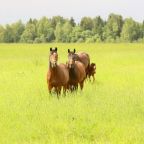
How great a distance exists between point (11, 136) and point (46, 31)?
301 feet

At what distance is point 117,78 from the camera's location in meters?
21.8

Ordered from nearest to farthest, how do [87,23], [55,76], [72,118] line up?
[72,118], [55,76], [87,23]

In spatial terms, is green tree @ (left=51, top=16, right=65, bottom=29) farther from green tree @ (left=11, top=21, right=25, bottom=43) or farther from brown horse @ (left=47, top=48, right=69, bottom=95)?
brown horse @ (left=47, top=48, right=69, bottom=95)

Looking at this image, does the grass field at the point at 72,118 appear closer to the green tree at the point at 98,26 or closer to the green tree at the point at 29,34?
the green tree at the point at 29,34

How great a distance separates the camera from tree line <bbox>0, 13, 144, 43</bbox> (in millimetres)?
96562

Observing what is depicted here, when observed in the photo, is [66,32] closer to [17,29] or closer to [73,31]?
[73,31]

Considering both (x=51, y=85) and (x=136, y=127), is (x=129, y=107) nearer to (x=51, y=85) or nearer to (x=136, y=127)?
(x=136, y=127)

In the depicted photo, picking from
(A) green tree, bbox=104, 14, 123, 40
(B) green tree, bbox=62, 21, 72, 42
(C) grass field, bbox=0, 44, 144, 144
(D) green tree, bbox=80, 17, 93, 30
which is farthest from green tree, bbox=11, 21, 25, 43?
(C) grass field, bbox=0, 44, 144, 144

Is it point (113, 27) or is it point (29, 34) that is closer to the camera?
point (29, 34)

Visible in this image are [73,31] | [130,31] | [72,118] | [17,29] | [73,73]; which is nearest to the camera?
[72,118]

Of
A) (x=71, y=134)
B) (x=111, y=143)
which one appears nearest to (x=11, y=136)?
(x=71, y=134)

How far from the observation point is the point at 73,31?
97.1 m

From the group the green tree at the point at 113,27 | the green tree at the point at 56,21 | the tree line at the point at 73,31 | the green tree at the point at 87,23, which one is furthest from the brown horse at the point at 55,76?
the green tree at the point at 56,21

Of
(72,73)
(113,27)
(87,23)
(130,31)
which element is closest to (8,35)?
(87,23)
